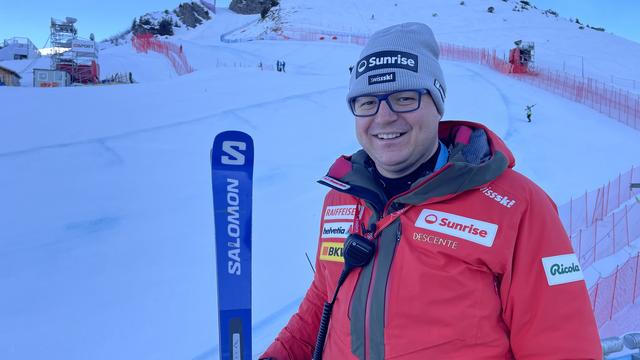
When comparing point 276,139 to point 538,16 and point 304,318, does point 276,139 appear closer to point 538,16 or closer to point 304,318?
point 304,318

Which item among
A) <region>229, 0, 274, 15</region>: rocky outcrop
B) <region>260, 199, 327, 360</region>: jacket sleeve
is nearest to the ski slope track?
<region>260, 199, 327, 360</region>: jacket sleeve

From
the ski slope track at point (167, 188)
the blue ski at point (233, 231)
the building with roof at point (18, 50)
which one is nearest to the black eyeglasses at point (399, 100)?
the blue ski at point (233, 231)

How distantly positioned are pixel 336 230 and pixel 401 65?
592 millimetres

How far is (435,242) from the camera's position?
1.19 meters

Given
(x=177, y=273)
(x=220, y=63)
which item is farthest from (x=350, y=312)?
(x=220, y=63)

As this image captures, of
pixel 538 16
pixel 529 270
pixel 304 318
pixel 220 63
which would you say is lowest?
pixel 304 318

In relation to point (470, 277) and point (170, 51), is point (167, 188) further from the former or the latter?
point (170, 51)

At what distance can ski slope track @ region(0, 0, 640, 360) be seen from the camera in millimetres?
3287

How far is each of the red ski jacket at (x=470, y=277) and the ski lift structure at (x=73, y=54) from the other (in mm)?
21421

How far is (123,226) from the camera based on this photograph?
177 inches

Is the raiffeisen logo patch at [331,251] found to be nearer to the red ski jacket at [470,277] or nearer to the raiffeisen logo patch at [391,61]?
the red ski jacket at [470,277]

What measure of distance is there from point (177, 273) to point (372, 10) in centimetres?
3997

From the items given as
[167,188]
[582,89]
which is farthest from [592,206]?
[582,89]

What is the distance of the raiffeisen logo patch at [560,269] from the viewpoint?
106 cm
